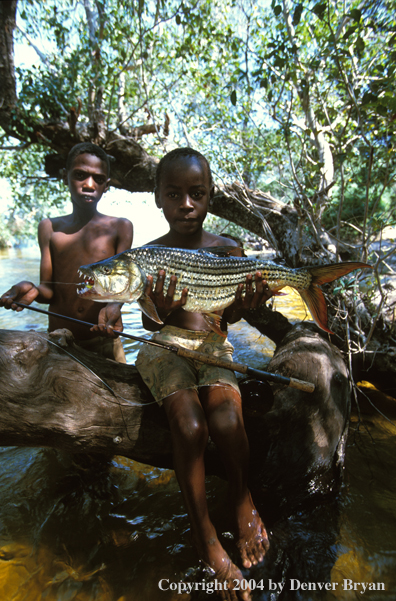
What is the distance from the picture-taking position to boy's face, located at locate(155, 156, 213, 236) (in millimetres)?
2953

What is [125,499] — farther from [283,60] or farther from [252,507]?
[283,60]

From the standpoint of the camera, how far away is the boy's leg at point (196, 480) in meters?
2.00

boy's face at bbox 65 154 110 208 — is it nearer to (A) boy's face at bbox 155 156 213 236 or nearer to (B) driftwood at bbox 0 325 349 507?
(A) boy's face at bbox 155 156 213 236

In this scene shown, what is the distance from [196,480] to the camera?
6.89 ft

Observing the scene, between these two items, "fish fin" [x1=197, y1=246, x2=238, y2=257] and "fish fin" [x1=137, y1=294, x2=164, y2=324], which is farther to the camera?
"fish fin" [x1=197, y1=246, x2=238, y2=257]

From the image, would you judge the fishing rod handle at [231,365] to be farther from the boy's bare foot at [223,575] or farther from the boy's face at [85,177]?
the boy's face at [85,177]

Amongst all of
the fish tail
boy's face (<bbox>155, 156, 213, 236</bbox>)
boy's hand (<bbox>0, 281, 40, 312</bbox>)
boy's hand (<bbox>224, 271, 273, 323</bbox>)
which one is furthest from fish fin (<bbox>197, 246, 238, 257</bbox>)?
boy's hand (<bbox>0, 281, 40, 312</bbox>)

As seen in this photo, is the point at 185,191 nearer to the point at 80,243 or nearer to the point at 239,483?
the point at 80,243

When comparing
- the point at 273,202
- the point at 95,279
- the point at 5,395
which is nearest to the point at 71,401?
the point at 5,395

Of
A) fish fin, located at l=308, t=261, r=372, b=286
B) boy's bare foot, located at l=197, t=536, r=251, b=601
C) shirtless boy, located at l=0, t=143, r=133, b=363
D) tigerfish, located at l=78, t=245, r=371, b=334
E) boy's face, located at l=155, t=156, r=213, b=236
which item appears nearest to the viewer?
boy's bare foot, located at l=197, t=536, r=251, b=601

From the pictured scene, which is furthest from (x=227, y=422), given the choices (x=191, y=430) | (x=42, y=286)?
(x=42, y=286)

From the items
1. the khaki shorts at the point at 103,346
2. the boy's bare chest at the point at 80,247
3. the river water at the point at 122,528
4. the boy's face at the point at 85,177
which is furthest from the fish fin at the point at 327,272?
the boy's face at the point at 85,177

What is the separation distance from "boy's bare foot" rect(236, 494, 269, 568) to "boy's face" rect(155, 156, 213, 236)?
91.5 inches

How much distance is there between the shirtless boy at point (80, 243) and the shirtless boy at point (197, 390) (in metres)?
0.66
